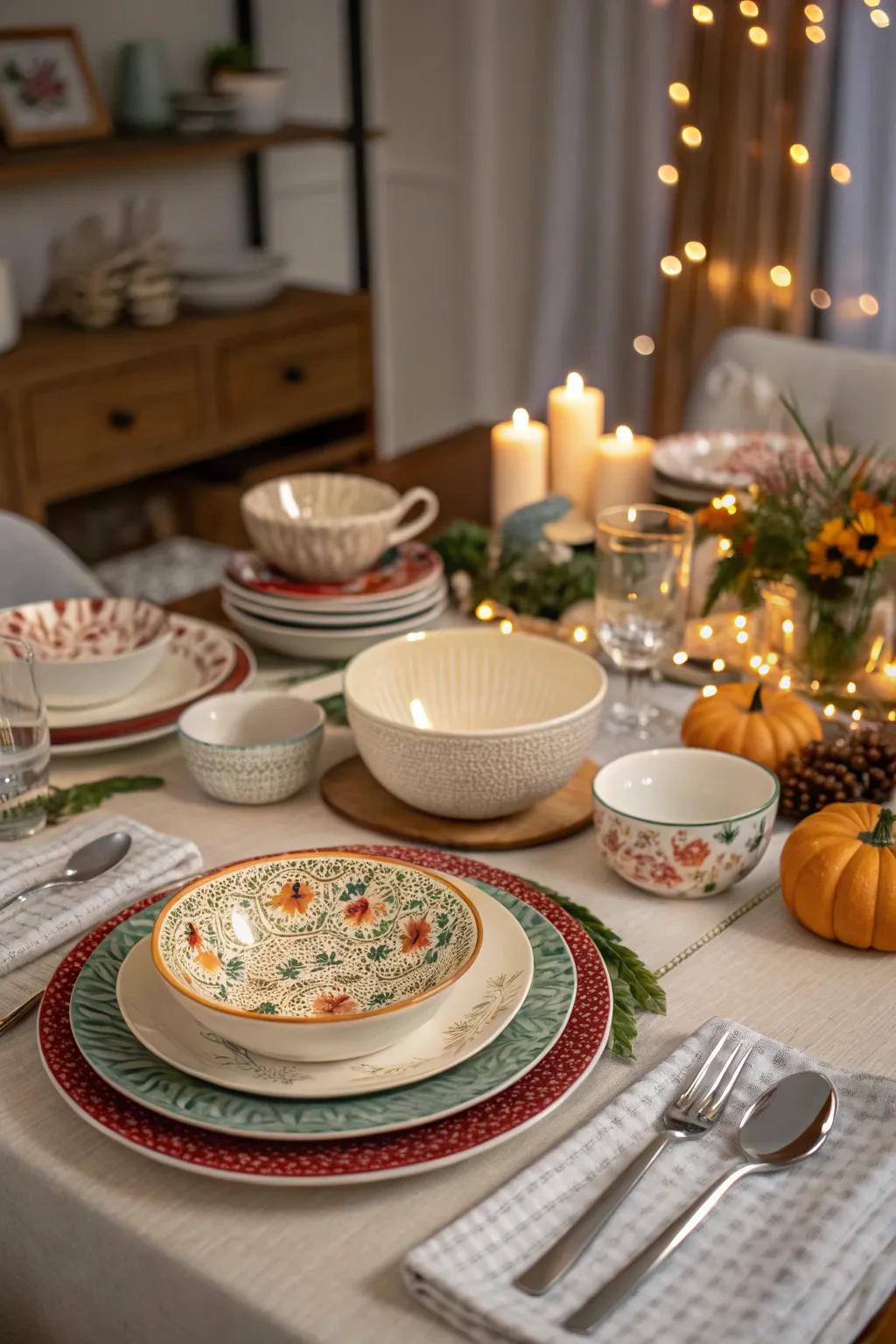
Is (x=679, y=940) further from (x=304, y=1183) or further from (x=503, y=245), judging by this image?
(x=503, y=245)

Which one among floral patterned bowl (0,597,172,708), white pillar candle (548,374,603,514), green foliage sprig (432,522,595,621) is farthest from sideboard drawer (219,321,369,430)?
floral patterned bowl (0,597,172,708)

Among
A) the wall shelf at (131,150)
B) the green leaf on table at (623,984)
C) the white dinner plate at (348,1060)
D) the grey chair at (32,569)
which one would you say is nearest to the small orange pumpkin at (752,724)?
the green leaf on table at (623,984)

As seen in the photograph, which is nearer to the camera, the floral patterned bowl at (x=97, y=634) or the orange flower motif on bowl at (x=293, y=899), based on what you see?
the orange flower motif on bowl at (x=293, y=899)

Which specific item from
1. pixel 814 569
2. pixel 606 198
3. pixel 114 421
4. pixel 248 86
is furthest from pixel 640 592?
pixel 606 198

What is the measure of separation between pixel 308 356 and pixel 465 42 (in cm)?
104

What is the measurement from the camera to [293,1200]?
2.40ft

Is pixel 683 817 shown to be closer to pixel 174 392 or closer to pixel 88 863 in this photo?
pixel 88 863

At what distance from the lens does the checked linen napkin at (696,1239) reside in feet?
2.14

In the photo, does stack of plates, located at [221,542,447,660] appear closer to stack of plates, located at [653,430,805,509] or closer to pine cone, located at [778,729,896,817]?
stack of plates, located at [653,430,805,509]

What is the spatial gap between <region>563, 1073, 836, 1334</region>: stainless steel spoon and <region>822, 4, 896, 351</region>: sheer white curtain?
100 inches

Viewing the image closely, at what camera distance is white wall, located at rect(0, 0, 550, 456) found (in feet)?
11.5

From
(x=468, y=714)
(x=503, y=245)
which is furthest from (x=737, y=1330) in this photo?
(x=503, y=245)

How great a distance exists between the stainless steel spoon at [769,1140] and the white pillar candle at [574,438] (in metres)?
0.93

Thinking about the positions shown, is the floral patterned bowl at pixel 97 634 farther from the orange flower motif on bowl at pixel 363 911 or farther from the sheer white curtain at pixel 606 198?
the sheer white curtain at pixel 606 198
